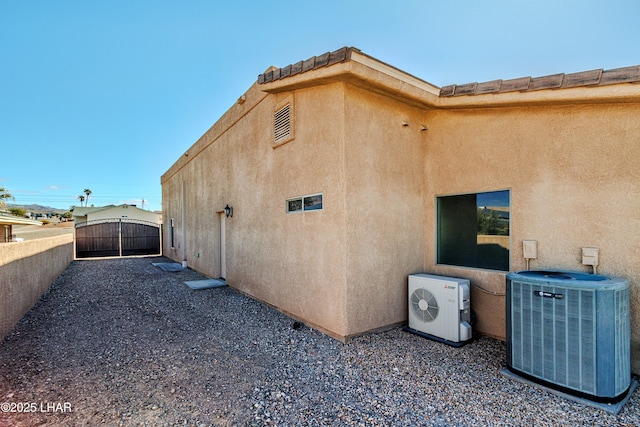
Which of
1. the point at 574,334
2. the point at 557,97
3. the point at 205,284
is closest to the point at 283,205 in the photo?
the point at 557,97

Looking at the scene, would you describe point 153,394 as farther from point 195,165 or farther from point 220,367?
point 195,165

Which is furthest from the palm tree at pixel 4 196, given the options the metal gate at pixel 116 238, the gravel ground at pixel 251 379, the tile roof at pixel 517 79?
the tile roof at pixel 517 79

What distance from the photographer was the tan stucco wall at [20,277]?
17.3ft

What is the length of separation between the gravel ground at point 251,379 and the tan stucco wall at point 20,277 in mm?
361

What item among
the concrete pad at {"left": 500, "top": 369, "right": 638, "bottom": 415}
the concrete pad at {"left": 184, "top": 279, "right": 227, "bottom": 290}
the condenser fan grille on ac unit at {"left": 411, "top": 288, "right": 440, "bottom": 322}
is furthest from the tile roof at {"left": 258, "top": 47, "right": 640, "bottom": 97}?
the concrete pad at {"left": 184, "top": 279, "right": 227, "bottom": 290}

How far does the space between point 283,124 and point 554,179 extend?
501cm

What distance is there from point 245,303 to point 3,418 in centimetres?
482

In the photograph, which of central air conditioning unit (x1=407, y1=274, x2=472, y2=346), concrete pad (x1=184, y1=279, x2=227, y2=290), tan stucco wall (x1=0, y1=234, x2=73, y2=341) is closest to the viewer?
central air conditioning unit (x1=407, y1=274, x2=472, y2=346)

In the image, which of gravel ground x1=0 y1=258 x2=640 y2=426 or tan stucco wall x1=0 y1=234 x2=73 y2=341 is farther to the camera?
tan stucco wall x1=0 y1=234 x2=73 y2=341

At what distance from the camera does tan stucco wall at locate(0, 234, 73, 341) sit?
17.3ft

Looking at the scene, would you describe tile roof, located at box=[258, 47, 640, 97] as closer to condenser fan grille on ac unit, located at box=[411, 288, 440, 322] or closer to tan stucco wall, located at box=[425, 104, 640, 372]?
tan stucco wall, located at box=[425, 104, 640, 372]

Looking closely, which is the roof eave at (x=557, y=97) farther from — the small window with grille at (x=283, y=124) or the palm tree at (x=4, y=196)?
the palm tree at (x=4, y=196)

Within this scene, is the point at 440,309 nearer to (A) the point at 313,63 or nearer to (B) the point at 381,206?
(B) the point at 381,206

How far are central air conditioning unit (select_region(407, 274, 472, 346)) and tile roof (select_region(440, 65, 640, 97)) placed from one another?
3.13m
